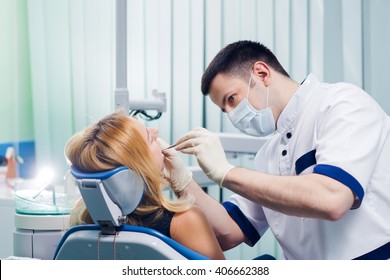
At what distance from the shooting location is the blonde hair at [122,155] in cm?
135

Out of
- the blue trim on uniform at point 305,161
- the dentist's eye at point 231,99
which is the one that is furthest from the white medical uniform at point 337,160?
the dentist's eye at point 231,99

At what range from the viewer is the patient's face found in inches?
58.5

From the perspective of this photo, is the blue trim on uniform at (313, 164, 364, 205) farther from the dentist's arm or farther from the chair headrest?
the chair headrest

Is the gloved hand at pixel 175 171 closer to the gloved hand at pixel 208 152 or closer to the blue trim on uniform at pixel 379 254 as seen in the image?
the gloved hand at pixel 208 152

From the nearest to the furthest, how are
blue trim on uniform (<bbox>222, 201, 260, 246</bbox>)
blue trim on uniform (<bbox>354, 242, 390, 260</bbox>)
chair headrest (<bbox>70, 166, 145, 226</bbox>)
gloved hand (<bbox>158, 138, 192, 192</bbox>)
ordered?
chair headrest (<bbox>70, 166, 145, 226</bbox>) → blue trim on uniform (<bbox>354, 242, 390, 260</bbox>) → gloved hand (<bbox>158, 138, 192, 192</bbox>) → blue trim on uniform (<bbox>222, 201, 260, 246</bbox>)

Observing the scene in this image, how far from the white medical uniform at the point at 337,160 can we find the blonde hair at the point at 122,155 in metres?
0.35

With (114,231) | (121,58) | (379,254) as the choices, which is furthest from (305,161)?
(121,58)

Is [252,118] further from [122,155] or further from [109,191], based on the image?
[109,191]

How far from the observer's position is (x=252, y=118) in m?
1.67

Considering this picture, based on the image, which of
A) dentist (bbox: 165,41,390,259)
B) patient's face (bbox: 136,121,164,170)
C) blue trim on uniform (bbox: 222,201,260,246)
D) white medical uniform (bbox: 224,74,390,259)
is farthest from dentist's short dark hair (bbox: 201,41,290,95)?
blue trim on uniform (bbox: 222,201,260,246)

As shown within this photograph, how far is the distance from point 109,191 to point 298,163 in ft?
1.93

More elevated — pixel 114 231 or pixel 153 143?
pixel 153 143
